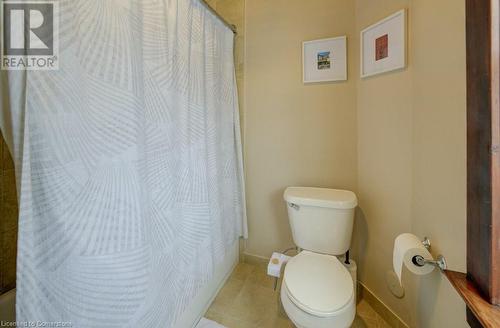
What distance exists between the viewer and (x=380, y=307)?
132 cm

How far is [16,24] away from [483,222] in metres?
1.39

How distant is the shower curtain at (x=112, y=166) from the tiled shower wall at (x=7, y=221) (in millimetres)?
695

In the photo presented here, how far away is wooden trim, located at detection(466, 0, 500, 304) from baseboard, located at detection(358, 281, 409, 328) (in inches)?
30.3

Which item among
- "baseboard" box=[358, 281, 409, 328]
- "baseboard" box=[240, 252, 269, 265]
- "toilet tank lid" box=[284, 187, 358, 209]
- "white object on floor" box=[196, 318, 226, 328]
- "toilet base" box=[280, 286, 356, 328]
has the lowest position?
"white object on floor" box=[196, 318, 226, 328]

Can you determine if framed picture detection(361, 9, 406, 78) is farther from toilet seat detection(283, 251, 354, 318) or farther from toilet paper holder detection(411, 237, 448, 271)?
toilet seat detection(283, 251, 354, 318)

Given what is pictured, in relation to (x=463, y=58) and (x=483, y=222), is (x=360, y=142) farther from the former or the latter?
(x=483, y=222)

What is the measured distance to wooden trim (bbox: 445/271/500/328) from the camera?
1.79 ft

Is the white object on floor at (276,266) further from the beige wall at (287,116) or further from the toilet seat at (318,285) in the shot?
the beige wall at (287,116)

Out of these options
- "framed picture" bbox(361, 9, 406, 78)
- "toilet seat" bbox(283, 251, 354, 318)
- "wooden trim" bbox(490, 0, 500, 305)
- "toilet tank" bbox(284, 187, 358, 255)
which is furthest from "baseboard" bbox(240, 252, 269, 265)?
"framed picture" bbox(361, 9, 406, 78)

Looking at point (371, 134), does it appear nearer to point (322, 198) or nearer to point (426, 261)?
point (322, 198)

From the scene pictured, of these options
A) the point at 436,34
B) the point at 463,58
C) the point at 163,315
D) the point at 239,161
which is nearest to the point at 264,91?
the point at 239,161

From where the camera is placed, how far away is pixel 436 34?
0.92 metres

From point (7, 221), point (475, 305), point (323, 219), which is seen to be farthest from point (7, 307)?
point (475, 305)

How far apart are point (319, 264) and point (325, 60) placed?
137 centimetres
